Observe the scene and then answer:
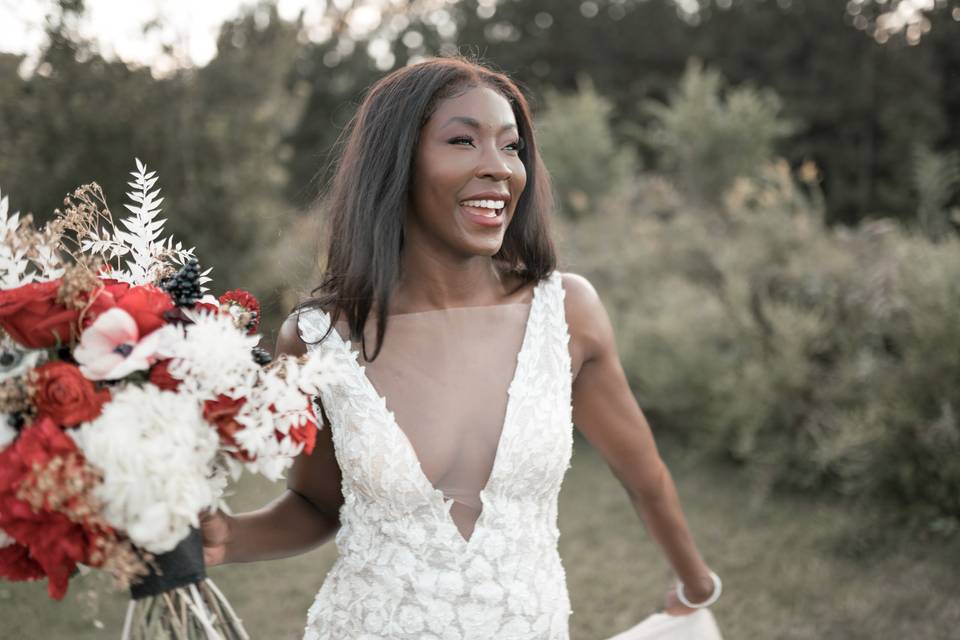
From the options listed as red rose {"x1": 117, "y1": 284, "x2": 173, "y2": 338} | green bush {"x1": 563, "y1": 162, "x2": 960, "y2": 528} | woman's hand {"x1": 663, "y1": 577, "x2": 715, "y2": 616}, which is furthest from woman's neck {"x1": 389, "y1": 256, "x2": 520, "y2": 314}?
green bush {"x1": 563, "y1": 162, "x2": 960, "y2": 528}

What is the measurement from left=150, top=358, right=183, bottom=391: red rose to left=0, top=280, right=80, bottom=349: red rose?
0.14m

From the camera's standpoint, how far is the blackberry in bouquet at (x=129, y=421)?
128cm

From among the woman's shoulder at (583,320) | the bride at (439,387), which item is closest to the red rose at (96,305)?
the bride at (439,387)

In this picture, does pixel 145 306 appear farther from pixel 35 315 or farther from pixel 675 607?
pixel 675 607

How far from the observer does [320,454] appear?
2.29 m

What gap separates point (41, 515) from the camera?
50.7 inches

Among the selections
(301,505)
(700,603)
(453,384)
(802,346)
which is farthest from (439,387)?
(802,346)

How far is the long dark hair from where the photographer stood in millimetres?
2244

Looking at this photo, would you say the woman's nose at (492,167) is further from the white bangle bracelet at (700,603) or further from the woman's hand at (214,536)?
the white bangle bracelet at (700,603)

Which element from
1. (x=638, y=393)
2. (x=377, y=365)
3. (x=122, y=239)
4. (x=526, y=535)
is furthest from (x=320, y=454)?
(x=638, y=393)

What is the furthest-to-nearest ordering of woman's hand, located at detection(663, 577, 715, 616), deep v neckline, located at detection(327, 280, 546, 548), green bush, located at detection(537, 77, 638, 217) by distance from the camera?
green bush, located at detection(537, 77, 638, 217) → woman's hand, located at detection(663, 577, 715, 616) → deep v neckline, located at detection(327, 280, 546, 548)

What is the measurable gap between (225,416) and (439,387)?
2.77 ft

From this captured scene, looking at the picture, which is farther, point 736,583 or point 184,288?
point 736,583

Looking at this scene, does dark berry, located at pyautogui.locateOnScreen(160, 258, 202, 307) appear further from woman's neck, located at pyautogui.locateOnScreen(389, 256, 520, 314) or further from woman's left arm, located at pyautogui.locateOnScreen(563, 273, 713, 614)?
woman's left arm, located at pyautogui.locateOnScreen(563, 273, 713, 614)
